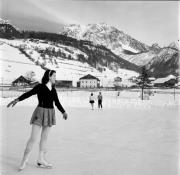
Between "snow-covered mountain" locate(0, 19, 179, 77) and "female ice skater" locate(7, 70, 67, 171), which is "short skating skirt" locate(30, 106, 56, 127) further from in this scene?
"snow-covered mountain" locate(0, 19, 179, 77)

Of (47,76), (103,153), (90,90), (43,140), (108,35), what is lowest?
(103,153)

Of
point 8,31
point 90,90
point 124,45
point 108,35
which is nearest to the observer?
point 124,45

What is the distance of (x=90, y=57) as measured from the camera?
11.5 m

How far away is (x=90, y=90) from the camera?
41.8 feet

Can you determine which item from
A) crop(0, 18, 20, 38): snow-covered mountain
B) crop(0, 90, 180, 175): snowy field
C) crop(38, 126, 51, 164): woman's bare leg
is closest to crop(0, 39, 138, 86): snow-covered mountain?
crop(0, 18, 20, 38): snow-covered mountain

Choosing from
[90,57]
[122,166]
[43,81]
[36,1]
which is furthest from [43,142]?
[90,57]

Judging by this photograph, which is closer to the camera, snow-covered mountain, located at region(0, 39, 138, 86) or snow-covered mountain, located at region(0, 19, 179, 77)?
snow-covered mountain, located at region(0, 19, 179, 77)

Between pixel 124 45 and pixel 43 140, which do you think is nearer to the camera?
pixel 43 140

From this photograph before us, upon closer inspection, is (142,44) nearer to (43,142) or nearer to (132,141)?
(132,141)

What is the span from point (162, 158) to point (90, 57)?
8124mm

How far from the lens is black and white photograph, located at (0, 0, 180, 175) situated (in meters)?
3.24

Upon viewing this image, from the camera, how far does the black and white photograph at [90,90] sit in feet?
10.6

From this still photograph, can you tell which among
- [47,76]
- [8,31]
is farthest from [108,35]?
[47,76]

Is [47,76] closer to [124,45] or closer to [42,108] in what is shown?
[42,108]
